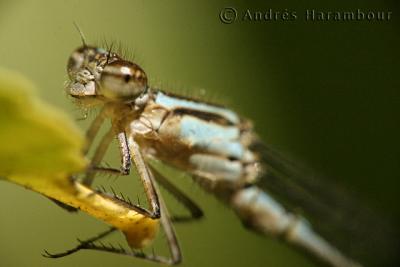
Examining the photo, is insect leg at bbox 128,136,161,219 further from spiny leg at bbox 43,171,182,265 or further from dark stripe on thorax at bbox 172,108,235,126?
dark stripe on thorax at bbox 172,108,235,126

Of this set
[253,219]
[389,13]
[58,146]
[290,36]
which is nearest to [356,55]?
[389,13]

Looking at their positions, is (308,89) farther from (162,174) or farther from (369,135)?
(162,174)

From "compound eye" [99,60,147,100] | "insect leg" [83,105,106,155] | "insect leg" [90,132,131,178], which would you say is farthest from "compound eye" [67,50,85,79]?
"insect leg" [90,132,131,178]

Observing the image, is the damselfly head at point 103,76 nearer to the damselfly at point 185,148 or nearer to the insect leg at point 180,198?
the damselfly at point 185,148

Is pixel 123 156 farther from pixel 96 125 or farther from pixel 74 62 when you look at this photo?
pixel 74 62

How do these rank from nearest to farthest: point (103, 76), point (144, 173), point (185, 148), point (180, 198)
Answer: point (103, 76), point (144, 173), point (185, 148), point (180, 198)

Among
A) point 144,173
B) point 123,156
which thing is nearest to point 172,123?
point 144,173
